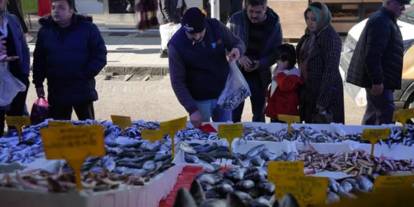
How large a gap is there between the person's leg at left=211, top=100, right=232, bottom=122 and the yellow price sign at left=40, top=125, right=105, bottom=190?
2472 millimetres

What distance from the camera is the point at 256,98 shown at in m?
5.64

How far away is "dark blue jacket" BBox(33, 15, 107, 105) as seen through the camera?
4.82m

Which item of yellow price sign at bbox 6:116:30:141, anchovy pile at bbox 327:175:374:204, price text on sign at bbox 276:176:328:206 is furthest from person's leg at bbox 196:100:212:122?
price text on sign at bbox 276:176:328:206

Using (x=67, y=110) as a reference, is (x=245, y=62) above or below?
above

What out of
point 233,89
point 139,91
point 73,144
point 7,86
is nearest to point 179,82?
point 233,89

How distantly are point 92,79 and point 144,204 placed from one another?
8.39ft

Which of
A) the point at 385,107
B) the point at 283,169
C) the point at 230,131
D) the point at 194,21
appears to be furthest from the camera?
the point at 385,107

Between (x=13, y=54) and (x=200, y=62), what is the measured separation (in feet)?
5.91

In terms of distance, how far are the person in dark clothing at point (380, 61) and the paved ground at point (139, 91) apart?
6.27 ft

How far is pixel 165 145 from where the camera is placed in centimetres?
369

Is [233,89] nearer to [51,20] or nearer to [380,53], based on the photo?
[380,53]

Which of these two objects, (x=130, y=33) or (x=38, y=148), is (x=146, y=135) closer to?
(x=38, y=148)

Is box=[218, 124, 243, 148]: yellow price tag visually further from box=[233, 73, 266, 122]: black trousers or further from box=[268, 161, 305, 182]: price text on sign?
box=[233, 73, 266, 122]: black trousers

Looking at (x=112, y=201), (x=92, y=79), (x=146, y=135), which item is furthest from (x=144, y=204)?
(x=92, y=79)
